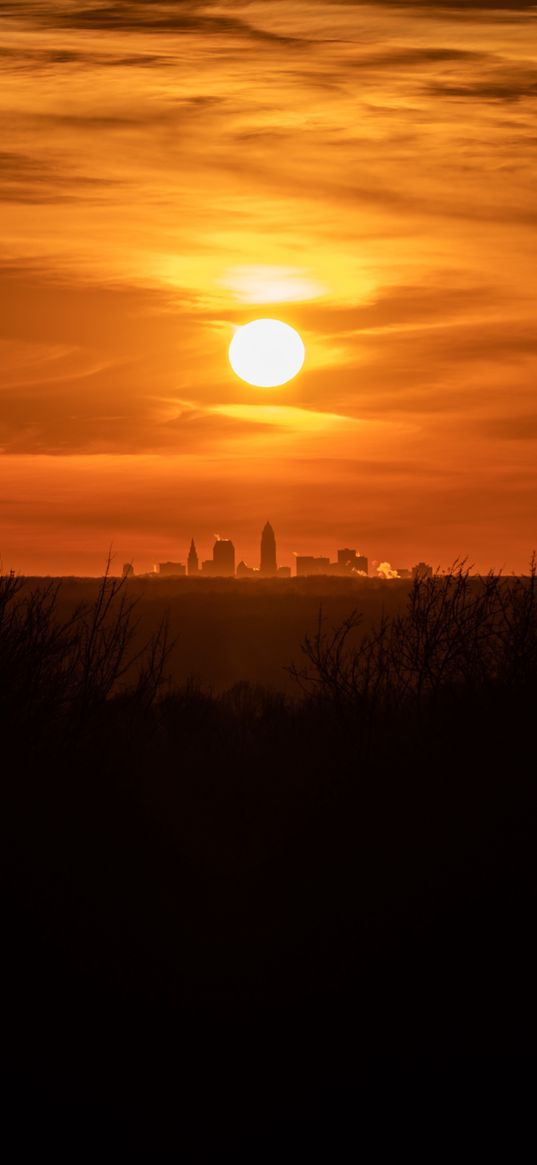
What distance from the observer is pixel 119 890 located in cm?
1880

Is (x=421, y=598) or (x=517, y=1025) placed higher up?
(x=421, y=598)

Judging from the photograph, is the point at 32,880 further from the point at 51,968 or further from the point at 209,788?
the point at 209,788

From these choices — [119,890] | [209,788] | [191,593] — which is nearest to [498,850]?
[119,890]

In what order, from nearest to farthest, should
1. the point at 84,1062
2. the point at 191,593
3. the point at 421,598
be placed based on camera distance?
the point at 84,1062 → the point at 421,598 → the point at 191,593

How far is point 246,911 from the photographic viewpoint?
20.2 metres

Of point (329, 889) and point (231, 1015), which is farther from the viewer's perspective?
point (329, 889)

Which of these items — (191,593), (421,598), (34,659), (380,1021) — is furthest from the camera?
(191,593)

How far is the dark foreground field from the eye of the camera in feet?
44.1

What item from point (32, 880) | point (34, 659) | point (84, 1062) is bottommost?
point (84, 1062)

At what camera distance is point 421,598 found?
130 feet

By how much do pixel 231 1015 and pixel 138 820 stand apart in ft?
24.7

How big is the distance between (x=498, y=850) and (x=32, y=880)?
6.09 metres

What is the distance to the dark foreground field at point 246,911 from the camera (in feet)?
44.1

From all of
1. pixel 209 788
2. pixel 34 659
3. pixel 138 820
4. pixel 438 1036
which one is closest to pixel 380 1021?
pixel 438 1036
